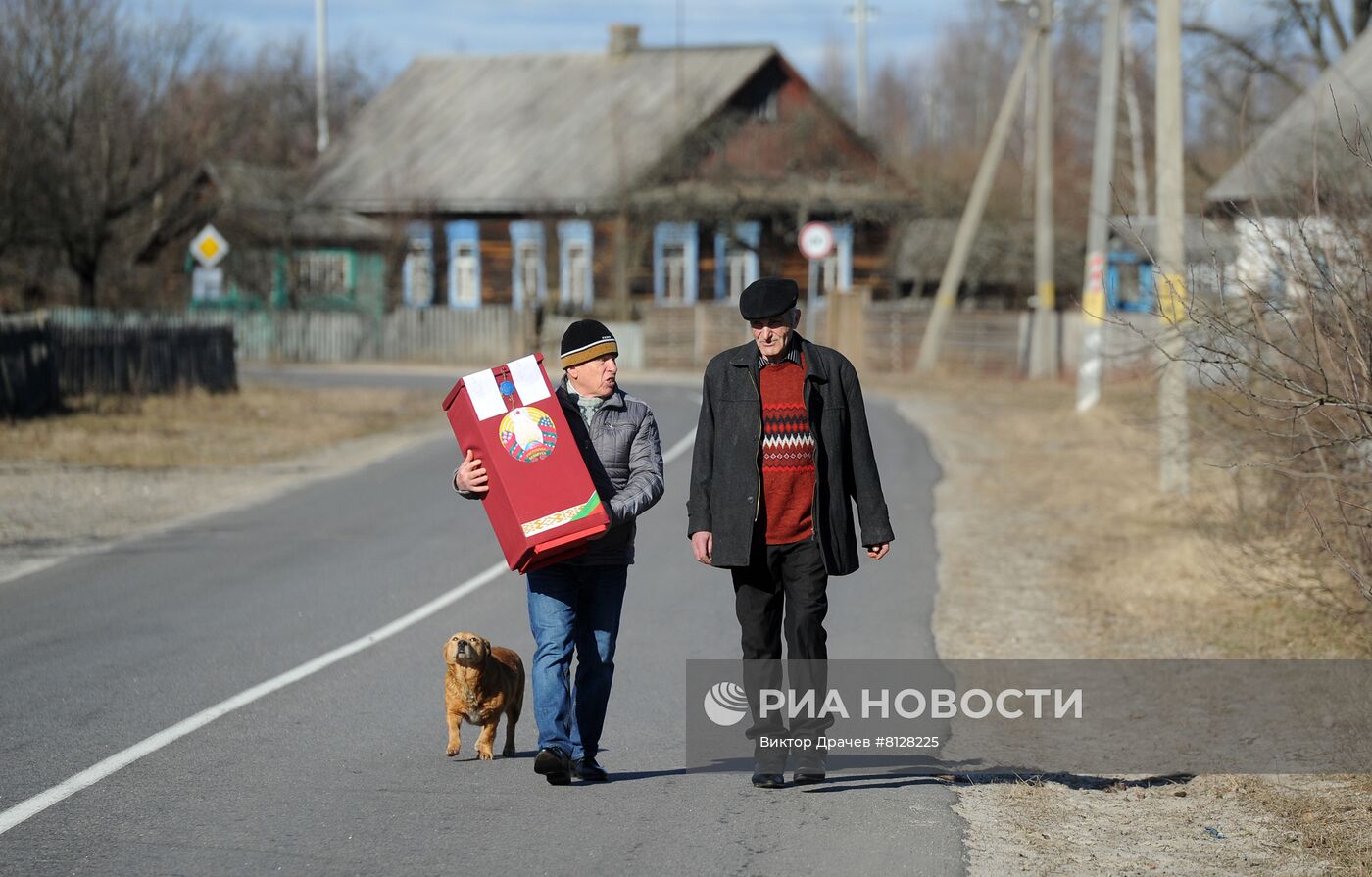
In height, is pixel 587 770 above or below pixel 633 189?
below

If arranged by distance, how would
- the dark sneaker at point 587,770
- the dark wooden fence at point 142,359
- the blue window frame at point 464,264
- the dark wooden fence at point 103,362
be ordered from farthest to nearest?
the blue window frame at point 464,264 → the dark wooden fence at point 142,359 → the dark wooden fence at point 103,362 → the dark sneaker at point 587,770

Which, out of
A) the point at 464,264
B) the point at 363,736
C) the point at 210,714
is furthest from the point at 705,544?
the point at 464,264

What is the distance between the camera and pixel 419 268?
5100 cm

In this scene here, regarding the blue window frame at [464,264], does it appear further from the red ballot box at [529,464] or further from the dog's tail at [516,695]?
the red ballot box at [529,464]

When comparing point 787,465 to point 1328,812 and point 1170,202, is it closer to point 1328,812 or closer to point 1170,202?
point 1328,812

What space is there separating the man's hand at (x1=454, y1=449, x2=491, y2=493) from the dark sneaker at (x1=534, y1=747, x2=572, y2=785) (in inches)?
40.3

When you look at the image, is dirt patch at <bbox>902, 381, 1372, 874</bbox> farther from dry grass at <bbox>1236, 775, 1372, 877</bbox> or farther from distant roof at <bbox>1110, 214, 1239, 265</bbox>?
distant roof at <bbox>1110, 214, 1239, 265</bbox>

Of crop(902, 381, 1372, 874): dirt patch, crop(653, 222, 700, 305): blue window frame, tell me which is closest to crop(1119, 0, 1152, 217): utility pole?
crop(653, 222, 700, 305): blue window frame

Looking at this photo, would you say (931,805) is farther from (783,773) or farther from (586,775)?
(586,775)

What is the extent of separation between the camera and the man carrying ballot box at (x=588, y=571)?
632 cm

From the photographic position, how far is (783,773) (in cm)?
656

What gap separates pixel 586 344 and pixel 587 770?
1648mm

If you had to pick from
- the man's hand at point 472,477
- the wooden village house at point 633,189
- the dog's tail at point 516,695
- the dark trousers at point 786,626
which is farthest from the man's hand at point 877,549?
the wooden village house at point 633,189

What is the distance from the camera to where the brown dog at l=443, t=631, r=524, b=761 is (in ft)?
21.0
